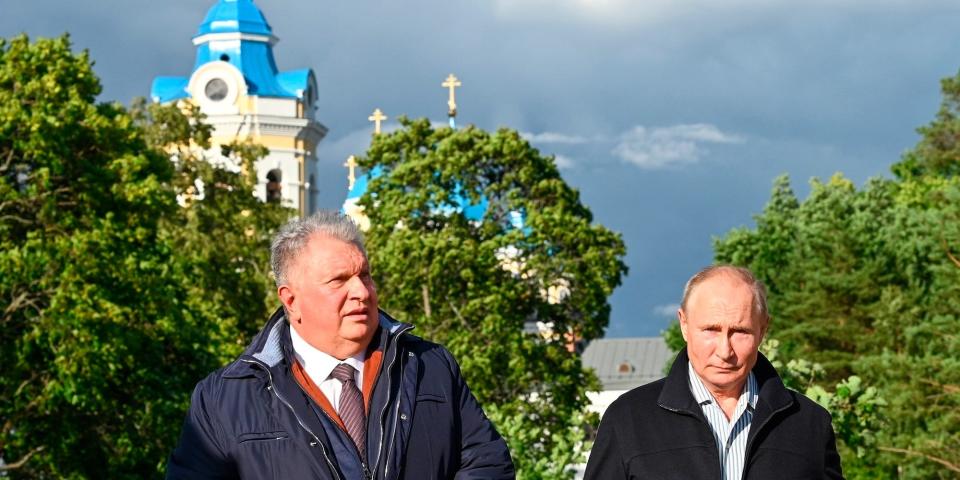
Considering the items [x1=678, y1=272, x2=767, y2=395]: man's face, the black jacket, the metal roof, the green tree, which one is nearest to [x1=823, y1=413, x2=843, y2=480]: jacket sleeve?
the black jacket

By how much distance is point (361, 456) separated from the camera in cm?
711

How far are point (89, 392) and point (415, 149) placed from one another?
50.6 ft

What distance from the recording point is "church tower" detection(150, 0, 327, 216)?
291 feet

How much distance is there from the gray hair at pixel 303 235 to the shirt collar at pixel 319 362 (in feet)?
0.83

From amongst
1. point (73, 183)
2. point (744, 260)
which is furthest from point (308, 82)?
point (73, 183)

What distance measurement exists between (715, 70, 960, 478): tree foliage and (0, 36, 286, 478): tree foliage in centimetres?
1669

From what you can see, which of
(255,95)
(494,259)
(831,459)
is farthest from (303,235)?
(255,95)

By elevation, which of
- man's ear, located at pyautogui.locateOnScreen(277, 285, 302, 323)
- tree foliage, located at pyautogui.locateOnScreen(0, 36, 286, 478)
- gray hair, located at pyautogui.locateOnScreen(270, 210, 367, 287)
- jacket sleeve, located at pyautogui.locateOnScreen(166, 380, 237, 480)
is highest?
tree foliage, located at pyautogui.locateOnScreen(0, 36, 286, 478)

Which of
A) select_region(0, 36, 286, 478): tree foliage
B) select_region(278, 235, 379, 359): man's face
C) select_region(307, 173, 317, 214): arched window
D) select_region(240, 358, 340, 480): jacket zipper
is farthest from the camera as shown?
select_region(307, 173, 317, 214): arched window

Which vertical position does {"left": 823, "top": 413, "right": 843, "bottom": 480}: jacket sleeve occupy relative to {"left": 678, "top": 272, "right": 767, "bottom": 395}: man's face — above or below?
below

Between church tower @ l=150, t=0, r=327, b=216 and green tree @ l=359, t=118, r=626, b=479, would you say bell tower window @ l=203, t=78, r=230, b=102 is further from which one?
green tree @ l=359, t=118, r=626, b=479

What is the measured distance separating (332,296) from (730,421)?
1.58 metres

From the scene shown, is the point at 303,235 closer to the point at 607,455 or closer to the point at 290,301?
the point at 290,301

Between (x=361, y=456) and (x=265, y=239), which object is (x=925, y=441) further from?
(x=361, y=456)
